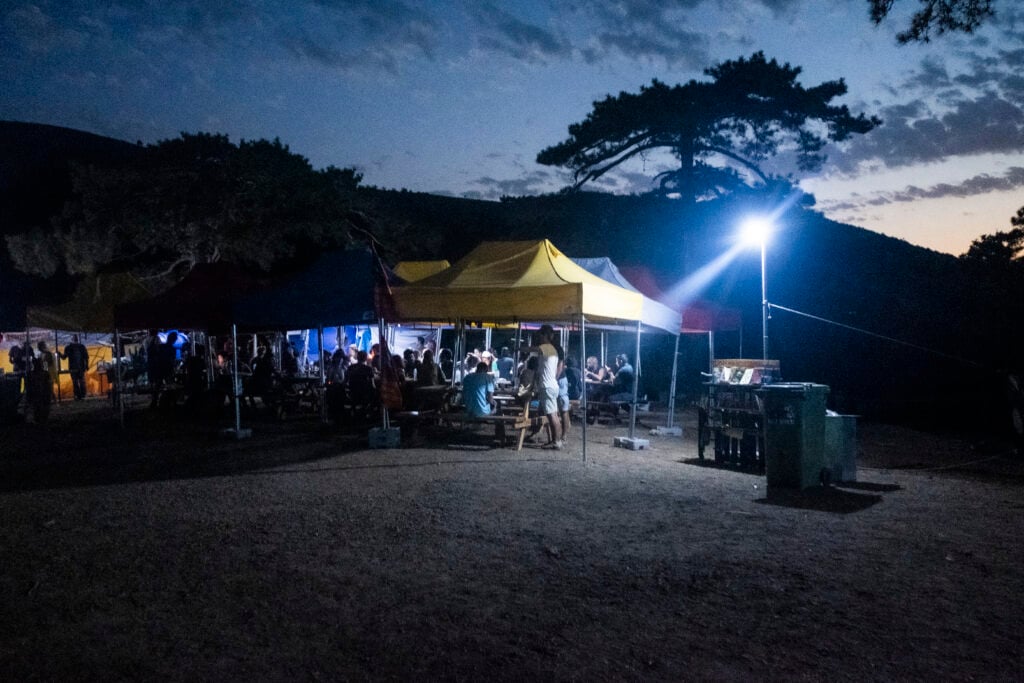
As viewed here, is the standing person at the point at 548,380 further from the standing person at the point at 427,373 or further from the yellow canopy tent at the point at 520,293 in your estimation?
the standing person at the point at 427,373

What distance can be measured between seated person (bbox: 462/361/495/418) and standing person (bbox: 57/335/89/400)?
1524 cm

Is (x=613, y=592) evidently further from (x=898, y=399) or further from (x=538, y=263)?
(x=898, y=399)

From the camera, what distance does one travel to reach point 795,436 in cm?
773

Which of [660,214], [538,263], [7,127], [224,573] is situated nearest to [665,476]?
[538,263]

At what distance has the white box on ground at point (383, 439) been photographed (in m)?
10.9

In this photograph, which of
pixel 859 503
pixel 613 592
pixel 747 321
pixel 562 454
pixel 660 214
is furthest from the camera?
pixel 660 214

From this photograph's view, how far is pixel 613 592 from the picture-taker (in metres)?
4.55

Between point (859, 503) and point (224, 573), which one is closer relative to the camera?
point (224, 573)

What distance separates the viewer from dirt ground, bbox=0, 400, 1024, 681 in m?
3.60

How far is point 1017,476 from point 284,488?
9150 mm

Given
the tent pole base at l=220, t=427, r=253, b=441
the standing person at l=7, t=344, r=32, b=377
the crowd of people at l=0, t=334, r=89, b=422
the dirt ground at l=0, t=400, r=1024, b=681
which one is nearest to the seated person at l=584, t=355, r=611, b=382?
the dirt ground at l=0, t=400, r=1024, b=681

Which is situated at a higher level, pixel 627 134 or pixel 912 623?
pixel 627 134

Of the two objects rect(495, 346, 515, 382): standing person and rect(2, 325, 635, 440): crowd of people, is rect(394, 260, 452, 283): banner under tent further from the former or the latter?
rect(495, 346, 515, 382): standing person

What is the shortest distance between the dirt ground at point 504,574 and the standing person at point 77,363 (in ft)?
42.1
